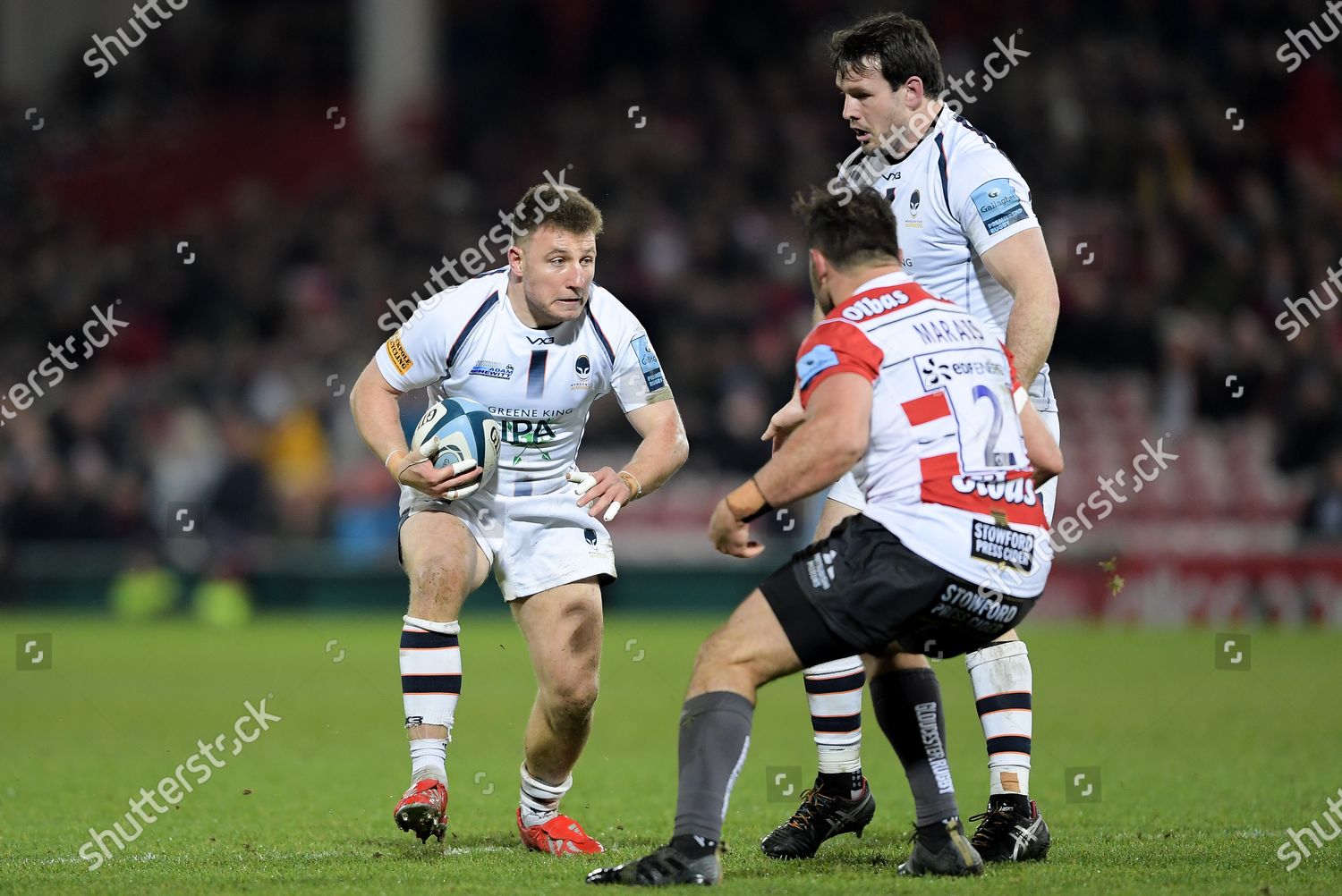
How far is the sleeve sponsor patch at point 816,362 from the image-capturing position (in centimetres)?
516

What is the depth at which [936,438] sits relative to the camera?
5207 mm

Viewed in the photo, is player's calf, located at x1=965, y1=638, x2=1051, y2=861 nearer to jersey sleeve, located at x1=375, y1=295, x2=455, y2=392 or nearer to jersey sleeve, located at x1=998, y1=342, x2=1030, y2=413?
jersey sleeve, located at x1=998, y1=342, x2=1030, y2=413

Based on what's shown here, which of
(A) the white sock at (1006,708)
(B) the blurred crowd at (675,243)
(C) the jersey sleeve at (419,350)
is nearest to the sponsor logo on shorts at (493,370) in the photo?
(C) the jersey sleeve at (419,350)

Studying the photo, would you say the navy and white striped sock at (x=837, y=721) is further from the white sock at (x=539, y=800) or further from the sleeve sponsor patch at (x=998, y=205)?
the sleeve sponsor patch at (x=998, y=205)

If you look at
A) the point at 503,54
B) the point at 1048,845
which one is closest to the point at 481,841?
the point at 1048,845

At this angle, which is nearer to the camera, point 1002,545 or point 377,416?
point 1002,545

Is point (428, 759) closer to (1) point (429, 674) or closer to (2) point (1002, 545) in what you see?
(1) point (429, 674)

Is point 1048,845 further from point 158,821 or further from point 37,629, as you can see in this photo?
point 37,629

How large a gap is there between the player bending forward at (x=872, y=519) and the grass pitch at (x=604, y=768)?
0.54 metres

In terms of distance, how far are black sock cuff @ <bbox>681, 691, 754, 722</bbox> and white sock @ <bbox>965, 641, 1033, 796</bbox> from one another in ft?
4.66

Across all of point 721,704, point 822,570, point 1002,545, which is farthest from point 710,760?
point 1002,545

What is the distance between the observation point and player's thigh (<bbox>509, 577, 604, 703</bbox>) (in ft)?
21.1

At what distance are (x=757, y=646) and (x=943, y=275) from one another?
201 centimetres

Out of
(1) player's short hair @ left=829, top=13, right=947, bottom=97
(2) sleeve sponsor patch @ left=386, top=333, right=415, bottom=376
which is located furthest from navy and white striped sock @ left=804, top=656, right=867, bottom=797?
(1) player's short hair @ left=829, top=13, right=947, bottom=97
